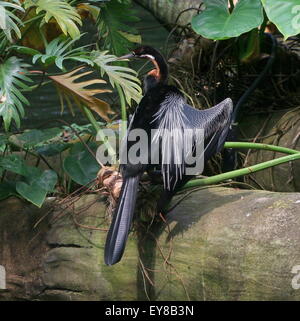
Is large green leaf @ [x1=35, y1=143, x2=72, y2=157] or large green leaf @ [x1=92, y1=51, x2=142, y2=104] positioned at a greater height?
large green leaf @ [x1=92, y1=51, x2=142, y2=104]

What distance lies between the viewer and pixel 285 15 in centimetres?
337

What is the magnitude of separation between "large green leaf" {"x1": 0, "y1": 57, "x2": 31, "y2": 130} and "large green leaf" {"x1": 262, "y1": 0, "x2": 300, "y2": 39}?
1158 mm

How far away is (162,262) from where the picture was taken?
10.5 feet

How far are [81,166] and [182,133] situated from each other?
2.17ft

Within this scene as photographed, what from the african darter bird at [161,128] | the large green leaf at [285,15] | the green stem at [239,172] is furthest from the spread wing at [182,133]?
the large green leaf at [285,15]

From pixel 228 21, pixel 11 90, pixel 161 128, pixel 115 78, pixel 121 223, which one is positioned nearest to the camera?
pixel 121 223


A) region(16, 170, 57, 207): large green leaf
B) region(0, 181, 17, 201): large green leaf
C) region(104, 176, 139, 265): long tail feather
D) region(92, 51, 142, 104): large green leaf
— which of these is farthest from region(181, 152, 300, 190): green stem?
region(0, 181, 17, 201): large green leaf

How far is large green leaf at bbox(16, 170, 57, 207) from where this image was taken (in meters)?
3.40

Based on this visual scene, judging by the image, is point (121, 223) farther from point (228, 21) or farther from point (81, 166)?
point (228, 21)

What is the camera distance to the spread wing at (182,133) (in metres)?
3.11

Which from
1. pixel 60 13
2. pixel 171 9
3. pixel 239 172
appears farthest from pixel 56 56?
pixel 171 9

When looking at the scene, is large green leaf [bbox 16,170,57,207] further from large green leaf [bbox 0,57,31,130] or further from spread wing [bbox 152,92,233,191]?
spread wing [bbox 152,92,233,191]

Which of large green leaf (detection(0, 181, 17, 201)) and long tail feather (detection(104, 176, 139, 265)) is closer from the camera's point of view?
long tail feather (detection(104, 176, 139, 265))
